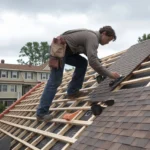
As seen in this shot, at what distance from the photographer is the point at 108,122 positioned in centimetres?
317

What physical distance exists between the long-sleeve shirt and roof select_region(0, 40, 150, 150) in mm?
410

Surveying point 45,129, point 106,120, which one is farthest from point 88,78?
point 106,120

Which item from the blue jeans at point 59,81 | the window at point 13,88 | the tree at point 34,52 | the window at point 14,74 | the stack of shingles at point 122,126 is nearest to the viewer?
the stack of shingles at point 122,126

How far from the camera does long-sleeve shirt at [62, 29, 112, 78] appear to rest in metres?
3.88

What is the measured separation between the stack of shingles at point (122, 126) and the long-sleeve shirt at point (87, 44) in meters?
0.41

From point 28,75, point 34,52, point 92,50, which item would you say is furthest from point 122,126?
point 34,52

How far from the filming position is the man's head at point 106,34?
156 inches

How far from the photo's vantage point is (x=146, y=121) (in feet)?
8.71

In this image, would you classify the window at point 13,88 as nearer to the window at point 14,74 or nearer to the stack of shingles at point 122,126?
the window at point 14,74

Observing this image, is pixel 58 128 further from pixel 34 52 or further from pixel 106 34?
pixel 34 52

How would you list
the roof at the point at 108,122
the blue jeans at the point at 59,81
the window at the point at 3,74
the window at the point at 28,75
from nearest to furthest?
the roof at the point at 108,122, the blue jeans at the point at 59,81, the window at the point at 3,74, the window at the point at 28,75

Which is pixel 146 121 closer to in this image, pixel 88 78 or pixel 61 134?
pixel 61 134

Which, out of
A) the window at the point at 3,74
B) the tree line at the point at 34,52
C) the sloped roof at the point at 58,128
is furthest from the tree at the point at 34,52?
the sloped roof at the point at 58,128

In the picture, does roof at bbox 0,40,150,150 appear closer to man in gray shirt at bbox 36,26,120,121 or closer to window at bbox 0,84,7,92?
man in gray shirt at bbox 36,26,120,121
